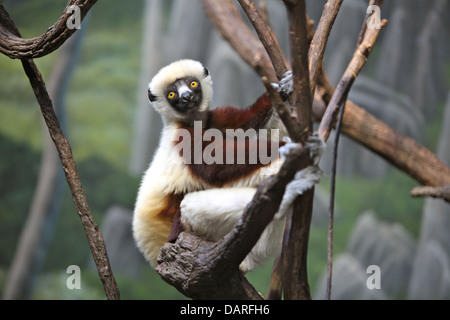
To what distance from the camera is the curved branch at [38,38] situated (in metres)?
2.67

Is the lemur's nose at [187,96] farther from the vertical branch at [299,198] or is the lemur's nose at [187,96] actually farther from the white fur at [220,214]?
the vertical branch at [299,198]

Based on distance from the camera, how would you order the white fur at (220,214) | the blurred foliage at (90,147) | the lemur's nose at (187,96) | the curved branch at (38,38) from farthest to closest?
the blurred foliage at (90,147)
the lemur's nose at (187,96)
the curved branch at (38,38)
the white fur at (220,214)

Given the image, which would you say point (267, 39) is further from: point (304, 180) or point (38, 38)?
point (38, 38)

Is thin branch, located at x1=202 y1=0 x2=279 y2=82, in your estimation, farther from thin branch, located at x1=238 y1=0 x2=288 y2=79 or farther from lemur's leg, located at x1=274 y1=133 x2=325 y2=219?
lemur's leg, located at x1=274 y1=133 x2=325 y2=219

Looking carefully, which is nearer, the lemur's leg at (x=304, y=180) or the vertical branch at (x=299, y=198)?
the vertical branch at (x=299, y=198)

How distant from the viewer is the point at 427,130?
6.09 m

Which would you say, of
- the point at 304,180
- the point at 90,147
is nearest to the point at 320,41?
the point at 304,180

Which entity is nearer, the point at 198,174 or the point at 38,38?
the point at 198,174

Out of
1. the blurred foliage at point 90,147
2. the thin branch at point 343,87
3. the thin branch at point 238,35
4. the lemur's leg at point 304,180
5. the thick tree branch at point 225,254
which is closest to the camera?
the thick tree branch at point 225,254

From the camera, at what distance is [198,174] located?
2615 millimetres

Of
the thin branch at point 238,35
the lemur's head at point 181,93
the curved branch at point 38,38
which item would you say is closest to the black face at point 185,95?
the lemur's head at point 181,93

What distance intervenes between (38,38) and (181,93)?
39.2 inches

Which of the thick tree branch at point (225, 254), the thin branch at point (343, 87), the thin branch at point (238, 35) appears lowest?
the thick tree branch at point (225, 254)

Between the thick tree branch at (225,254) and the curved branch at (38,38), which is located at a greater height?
the curved branch at (38,38)
